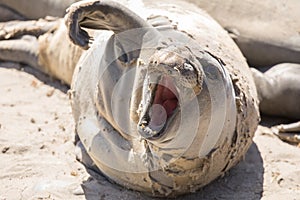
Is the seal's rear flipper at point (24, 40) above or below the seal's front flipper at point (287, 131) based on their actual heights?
below

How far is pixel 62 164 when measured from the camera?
11.0 ft

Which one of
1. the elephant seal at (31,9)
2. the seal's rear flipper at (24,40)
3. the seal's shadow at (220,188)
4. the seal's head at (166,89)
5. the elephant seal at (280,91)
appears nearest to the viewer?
the seal's head at (166,89)

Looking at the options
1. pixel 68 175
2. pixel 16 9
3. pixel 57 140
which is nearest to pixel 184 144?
pixel 68 175

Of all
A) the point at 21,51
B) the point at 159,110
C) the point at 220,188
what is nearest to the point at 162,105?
the point at 159,110

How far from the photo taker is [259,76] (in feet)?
13.1

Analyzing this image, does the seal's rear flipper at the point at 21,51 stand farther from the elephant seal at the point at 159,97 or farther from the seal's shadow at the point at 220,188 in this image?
the seal's shadow at the point at 220,188

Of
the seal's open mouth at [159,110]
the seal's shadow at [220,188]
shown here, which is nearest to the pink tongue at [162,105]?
the seal's open mouth at [159,110]

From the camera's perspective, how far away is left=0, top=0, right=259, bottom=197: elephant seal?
244 centimetres

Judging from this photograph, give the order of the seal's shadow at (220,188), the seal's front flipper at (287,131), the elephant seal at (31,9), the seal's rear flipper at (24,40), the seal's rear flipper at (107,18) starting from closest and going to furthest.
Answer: the seal's rear flipper at (107,18)
the seal's shadow at (220,188)
the seal's front flipper at (287,131)
the seal's rear flipper at (24,40)
the elephant seal at (31,9)

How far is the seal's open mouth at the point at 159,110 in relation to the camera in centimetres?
242

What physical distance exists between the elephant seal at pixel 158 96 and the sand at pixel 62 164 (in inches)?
5.6

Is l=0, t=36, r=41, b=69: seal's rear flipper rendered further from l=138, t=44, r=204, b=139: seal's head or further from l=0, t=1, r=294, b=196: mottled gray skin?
l=138, t=44, r=204, b=139: seal's head

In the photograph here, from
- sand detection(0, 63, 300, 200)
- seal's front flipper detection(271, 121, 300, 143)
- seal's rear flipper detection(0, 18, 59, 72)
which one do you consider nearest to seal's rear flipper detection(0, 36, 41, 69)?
seal's rear flipper detection(0, 18, 59, 72)

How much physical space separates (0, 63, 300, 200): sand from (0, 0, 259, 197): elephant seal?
14cm
